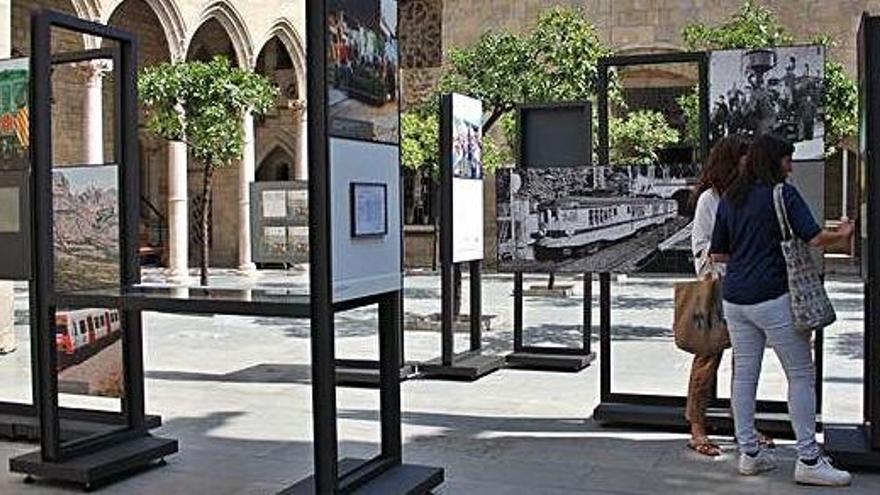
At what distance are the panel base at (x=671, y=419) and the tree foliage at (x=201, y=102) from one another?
8.53 metres

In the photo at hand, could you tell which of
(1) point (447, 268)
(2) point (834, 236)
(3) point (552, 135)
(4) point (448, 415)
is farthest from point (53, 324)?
(3) point (552, 135)

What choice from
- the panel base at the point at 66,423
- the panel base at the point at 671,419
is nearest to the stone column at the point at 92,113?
the panel base at the point at 66,423

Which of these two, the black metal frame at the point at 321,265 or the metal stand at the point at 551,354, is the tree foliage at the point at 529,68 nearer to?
the metal stand at the point at 551,354

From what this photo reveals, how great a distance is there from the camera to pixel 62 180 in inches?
222

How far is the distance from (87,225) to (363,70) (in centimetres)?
215

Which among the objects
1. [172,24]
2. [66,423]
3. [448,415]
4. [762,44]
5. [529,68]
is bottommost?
[448,415]

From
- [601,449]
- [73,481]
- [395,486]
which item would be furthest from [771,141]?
[73,481]

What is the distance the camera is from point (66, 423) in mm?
5617

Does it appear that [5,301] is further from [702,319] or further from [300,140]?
[300,140]

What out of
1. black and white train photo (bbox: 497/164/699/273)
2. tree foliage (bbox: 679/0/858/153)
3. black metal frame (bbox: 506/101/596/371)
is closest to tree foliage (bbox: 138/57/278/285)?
black metal frame (bbox: 506/101/596/371)

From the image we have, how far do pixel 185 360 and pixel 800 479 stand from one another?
6078 millimetres

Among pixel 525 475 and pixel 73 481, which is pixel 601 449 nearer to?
pixel 525 475

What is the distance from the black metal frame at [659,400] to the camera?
19.7 feet

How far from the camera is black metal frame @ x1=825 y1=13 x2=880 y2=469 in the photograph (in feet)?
16.9
